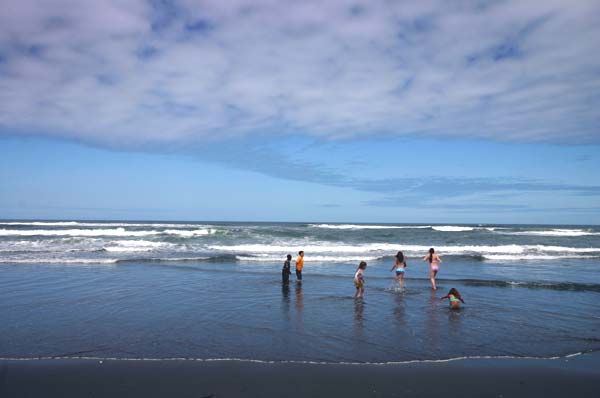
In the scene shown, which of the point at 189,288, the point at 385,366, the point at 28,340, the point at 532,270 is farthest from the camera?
the point at 532,270

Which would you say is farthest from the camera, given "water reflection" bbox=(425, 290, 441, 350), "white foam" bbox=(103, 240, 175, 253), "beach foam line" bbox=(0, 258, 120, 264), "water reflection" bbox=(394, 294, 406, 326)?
"white foam" bbox=(103, 240, 175, 253)

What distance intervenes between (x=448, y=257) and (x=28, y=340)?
22.5m

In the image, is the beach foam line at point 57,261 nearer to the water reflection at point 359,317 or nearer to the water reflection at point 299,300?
the water reflection at point 299,300

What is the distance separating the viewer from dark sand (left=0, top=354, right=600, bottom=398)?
18.8ft

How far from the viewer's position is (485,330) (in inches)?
356

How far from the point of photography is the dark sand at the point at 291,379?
18.8 ft

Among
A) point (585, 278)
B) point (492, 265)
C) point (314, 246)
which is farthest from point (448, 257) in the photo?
point (314, 246)

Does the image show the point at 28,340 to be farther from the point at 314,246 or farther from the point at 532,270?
the point at 314,246

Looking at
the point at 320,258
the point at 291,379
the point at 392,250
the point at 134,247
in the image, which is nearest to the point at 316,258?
the point at 320,258

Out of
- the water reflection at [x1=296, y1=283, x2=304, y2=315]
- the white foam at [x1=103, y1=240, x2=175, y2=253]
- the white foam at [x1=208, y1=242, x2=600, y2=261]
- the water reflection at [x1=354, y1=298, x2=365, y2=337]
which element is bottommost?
the water reflection at [x1=354, y1=298, x2=365, y2=337]

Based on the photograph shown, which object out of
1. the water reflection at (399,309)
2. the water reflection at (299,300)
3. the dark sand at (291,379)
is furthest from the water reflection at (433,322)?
the water reflection at (299,300)

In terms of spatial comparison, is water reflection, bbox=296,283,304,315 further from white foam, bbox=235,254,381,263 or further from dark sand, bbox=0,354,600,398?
white foam, bbox=235,254,381,263

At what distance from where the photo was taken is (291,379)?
20.2 ft

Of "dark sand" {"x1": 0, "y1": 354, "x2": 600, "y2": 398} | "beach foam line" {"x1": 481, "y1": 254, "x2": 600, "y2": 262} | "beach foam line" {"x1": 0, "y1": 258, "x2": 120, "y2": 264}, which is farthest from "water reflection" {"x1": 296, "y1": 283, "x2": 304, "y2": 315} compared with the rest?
"beach foam line" {"x1": 481, "y1": 254, "x2": 600, "y2": 262}
